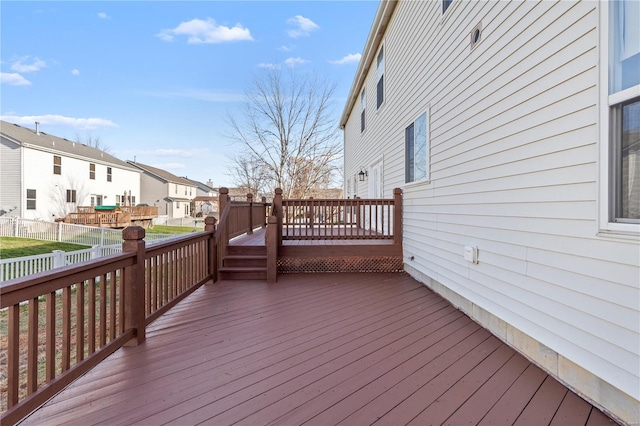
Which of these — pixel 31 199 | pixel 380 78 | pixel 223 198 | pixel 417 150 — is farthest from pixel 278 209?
pixel 31 199

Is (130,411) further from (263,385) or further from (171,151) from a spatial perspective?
(171,151)

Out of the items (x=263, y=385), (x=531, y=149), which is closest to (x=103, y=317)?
(x=263, y=385)

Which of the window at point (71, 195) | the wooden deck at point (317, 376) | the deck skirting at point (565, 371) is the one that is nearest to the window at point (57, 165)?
the window at point (71, 195)

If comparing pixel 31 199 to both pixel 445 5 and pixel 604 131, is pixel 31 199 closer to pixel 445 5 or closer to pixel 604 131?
pixel 445 5

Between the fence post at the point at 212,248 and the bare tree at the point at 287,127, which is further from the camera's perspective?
the bare tree at the point at 287,127

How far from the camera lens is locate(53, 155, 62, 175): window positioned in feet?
62.8

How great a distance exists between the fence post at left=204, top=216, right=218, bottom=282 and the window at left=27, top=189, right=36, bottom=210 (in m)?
19.2

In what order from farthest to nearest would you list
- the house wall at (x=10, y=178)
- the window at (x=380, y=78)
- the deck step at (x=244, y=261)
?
the house wall at (x=10, y=178)
the window at (x=380, y=78)
the deck step at (x=244, y=261)

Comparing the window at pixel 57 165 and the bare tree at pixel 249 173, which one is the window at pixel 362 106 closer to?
the bare tree at pixel 249 173

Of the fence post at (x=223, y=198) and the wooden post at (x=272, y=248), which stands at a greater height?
the fence post at (x=223, y=198)

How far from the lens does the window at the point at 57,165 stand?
19.1 m

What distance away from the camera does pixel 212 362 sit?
2.40m

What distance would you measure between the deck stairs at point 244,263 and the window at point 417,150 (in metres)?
3.05

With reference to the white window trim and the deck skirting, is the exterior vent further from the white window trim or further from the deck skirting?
the deck skirting
